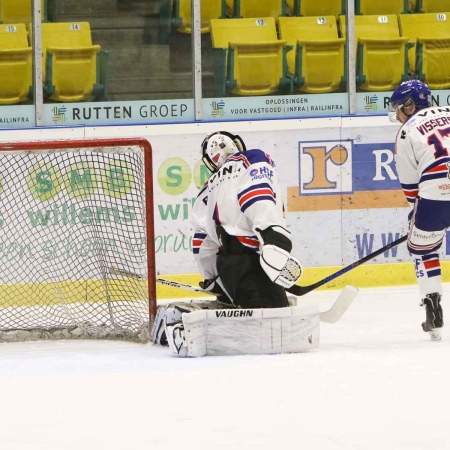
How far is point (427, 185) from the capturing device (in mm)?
4566

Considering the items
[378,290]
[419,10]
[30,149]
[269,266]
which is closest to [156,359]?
[269,266]

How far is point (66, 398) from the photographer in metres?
3.48

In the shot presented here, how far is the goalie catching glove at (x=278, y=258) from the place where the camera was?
14.0ft

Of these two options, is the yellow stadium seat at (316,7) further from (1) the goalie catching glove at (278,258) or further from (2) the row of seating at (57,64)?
(1) the goalie catching glove at (278,258)

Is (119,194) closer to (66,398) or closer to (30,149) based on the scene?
(30,149)

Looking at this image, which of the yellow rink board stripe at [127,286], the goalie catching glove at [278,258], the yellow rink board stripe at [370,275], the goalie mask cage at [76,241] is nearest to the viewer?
the goalie catching glove at [278,258]

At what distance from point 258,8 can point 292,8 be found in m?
0.22

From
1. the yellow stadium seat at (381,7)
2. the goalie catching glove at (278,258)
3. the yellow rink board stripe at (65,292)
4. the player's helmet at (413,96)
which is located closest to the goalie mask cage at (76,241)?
the yellow rink board stripe at (65,292)

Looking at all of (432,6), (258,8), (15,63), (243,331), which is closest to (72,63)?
(15,63)

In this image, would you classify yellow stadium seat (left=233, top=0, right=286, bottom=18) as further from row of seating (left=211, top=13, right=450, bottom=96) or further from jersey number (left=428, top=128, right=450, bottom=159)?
jersey number (left=428, top=128, right=450, bottom=159)

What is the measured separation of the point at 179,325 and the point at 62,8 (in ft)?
8.74

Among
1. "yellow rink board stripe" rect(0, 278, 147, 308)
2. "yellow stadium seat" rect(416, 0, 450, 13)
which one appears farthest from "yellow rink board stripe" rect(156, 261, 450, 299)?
"yellow stadium seat" rect(416, 0, 450, 13)

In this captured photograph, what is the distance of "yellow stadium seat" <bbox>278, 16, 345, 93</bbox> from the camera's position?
22.1ft

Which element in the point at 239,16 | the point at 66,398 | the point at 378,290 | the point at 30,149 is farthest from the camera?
the point at 239,16
